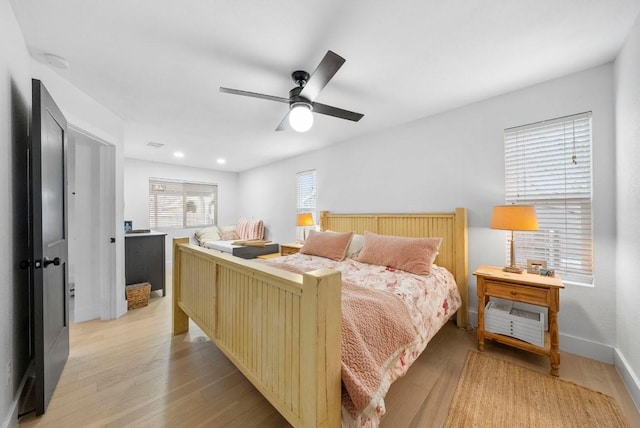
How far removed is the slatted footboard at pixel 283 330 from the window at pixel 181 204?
15.4 ft

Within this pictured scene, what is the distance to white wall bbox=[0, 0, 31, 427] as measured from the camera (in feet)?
4.34

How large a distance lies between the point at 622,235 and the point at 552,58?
1424 mm

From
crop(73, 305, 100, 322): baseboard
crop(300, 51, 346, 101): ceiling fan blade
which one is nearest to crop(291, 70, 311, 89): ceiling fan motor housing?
crop(300, 51, 346, 101): ceiling fan blade

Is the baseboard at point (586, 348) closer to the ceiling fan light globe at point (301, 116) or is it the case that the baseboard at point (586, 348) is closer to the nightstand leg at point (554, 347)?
the nightstand leg at point (554, 347)

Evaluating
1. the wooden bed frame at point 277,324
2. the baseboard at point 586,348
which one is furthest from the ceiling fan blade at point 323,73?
the baseboard at point 586,348

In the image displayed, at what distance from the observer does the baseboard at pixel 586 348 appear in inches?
77.8

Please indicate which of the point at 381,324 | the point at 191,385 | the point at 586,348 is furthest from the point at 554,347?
the point at 191,385

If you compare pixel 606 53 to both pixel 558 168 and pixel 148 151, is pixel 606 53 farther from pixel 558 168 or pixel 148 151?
pixel 148 151

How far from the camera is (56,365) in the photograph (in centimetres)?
174

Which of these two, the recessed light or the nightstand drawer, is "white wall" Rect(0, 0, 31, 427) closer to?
the recessed light

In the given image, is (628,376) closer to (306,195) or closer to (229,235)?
(306,195)

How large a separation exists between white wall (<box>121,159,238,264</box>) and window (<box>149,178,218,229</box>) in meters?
0.11

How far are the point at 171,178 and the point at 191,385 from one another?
17.0 feet

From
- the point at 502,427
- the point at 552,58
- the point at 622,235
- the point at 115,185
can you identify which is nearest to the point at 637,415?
the point at 502,427
